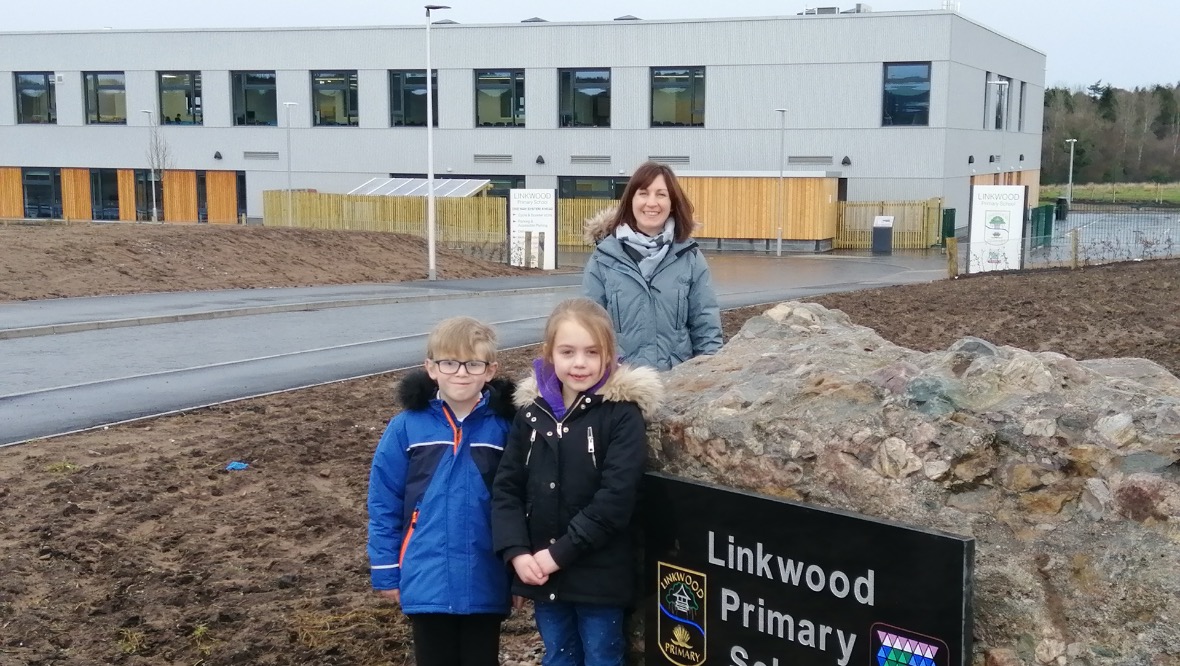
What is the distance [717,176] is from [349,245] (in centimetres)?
1734

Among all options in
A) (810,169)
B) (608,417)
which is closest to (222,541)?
(608,417)

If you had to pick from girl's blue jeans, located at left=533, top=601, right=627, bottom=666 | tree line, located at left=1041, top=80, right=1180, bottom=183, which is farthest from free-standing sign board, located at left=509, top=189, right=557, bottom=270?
tree line, located at left=1041, top=80, right=1180, bottom=183

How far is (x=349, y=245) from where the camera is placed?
29328 millimetres

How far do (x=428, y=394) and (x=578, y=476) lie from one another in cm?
65

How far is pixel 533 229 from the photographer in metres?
31.8

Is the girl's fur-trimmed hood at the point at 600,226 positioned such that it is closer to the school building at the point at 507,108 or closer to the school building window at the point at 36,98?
the school building at the point at 507,108

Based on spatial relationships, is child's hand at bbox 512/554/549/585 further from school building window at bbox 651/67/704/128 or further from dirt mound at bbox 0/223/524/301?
school building window at bbox 651/67/704/128

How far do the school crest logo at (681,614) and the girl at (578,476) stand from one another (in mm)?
130

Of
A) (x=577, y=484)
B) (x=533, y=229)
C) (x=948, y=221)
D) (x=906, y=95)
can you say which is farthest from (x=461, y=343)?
(x=906, y=95)

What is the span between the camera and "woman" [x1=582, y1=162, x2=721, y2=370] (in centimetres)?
482

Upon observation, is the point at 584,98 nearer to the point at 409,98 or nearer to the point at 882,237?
the point at 409,98

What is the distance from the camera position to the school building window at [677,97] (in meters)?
46.4

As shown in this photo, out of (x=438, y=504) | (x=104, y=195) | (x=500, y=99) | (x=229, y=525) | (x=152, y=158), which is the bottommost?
(x=229, y=525)

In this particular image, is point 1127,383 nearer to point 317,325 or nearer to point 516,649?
point 516,649
